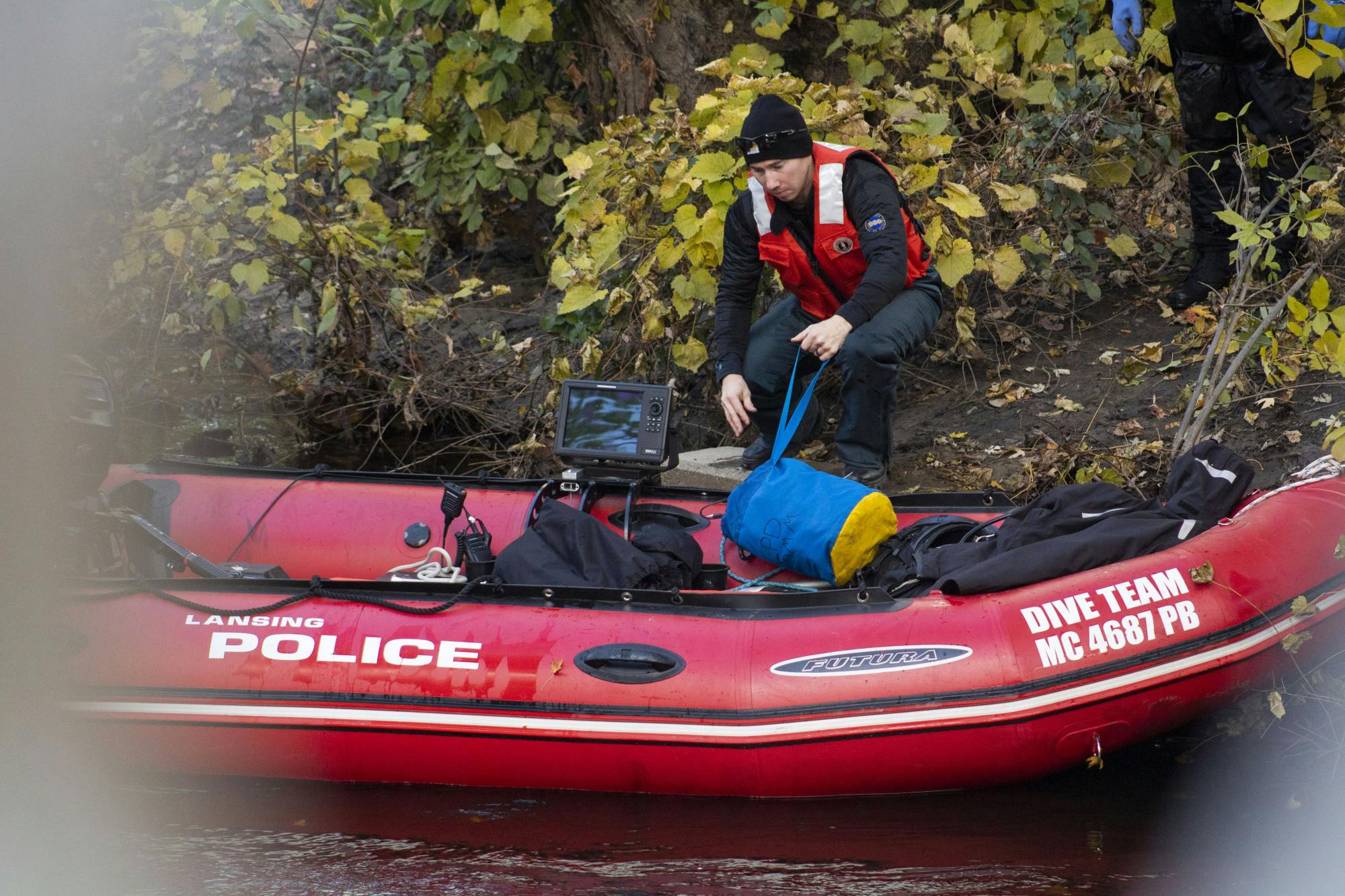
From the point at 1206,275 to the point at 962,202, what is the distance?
4.19 ft

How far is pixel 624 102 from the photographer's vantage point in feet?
19.7

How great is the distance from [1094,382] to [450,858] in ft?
10.9

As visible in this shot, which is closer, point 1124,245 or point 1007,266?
point 1007,266

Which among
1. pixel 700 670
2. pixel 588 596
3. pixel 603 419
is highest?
pixel 603 419

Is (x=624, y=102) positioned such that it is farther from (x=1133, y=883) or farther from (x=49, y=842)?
(x=49, y=842)

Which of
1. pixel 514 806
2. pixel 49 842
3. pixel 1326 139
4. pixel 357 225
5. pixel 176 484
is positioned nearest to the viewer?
pixel 49 842

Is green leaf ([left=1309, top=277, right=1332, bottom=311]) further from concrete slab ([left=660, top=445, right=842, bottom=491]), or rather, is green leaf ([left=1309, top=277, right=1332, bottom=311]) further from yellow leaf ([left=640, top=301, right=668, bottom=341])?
yellow leaf ([left=640, top=301, right=668, bottom=341])

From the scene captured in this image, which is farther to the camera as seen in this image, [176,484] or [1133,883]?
[176,484]

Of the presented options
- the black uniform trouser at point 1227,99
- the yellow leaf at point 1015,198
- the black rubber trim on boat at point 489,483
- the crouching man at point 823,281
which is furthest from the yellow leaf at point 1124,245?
the black rubber trim on boat at point 489,483

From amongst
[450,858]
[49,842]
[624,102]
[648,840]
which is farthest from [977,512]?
[624,102]

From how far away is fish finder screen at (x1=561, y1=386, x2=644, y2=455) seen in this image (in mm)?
3357

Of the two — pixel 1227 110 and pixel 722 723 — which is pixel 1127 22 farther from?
pixel 722 723

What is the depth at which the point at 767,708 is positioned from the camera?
2582 millimetres

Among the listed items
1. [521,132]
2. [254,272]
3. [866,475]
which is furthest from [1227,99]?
[254,272]
